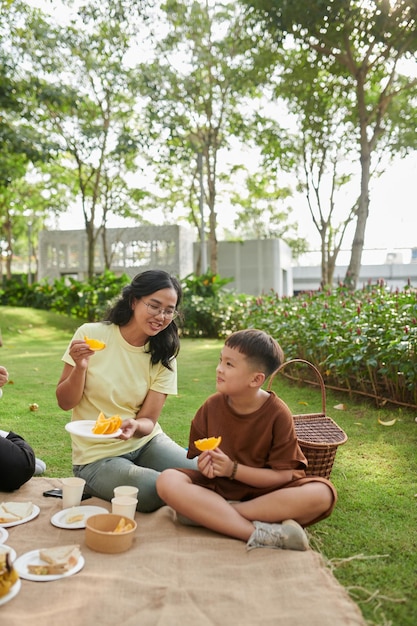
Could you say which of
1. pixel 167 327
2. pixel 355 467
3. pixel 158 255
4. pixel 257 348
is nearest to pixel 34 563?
pixel 257 348

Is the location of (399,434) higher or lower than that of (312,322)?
lower

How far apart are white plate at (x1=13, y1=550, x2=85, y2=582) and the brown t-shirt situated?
2.59 feet

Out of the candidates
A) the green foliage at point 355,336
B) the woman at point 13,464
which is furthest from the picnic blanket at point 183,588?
the green foliage at point 355,336

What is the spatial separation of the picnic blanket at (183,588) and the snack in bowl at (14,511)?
0.09m

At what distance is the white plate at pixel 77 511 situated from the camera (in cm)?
293

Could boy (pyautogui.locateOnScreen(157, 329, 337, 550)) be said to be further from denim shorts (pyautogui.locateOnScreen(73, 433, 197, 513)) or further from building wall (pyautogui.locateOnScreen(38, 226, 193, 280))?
building wall (pyautogui.locateOnScreen(38, 226, 193, 280))

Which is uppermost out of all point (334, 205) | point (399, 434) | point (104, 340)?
point (334, 205)

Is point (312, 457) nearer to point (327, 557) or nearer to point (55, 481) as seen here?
point (327, 557)

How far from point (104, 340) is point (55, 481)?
3.14ft

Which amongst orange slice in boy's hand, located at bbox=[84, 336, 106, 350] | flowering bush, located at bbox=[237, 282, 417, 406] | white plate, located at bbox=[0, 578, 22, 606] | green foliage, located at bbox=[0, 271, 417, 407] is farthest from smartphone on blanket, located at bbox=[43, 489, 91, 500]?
flowering bush, located at bbox=[237, 282, 417, 406]

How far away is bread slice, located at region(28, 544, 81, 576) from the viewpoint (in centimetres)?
240

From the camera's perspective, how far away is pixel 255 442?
9.89 ft

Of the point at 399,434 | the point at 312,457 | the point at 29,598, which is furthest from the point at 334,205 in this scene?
the point at 29,598

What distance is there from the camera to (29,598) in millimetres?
2217
